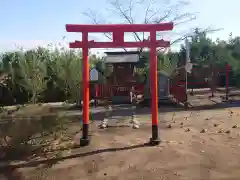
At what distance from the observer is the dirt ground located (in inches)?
175

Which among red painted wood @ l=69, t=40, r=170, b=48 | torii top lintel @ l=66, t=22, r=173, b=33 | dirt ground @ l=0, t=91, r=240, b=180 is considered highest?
torii top lintel @ l=66, t=22, r=173, b=33

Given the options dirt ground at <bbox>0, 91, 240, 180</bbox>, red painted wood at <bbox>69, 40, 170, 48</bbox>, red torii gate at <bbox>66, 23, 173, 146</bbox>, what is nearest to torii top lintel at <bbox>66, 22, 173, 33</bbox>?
red torii gate at <bbox>66, 23, 173, 146</bbox>

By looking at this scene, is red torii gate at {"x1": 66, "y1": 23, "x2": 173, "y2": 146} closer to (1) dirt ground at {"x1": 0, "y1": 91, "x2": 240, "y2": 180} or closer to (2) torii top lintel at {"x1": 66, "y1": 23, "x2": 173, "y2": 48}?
(2) torii top lintel at {"x1": 66, "y1": 23, "x2": 173, "y2": 48}

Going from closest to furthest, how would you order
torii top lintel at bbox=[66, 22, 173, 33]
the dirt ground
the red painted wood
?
the dirt ground < torii top lintel at bbox=[66, 22, 173, 33] < the red painted wood

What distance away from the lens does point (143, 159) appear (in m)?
5.01

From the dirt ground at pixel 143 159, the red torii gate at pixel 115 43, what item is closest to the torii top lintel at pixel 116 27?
the red torii gate at pixel 115 43

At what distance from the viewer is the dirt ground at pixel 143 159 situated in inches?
175

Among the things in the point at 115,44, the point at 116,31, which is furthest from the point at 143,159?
the point at 116,31

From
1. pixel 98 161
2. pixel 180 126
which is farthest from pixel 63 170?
pixel 180 126

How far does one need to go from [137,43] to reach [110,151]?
6.97ft

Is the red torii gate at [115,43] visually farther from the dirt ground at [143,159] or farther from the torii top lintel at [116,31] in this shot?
the dirt ground at [143,159]

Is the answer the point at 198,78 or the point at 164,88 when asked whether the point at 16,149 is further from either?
the point at 198,78

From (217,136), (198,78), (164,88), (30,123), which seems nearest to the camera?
(30,123)

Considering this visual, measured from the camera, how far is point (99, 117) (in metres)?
9.77
